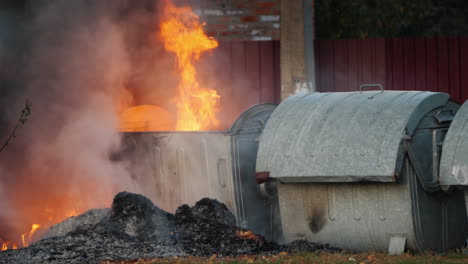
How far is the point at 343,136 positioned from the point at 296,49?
3.78 meters

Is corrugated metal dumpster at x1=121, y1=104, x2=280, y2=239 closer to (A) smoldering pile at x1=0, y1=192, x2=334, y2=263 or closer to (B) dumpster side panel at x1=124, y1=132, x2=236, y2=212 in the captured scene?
(B) dumpster side panel at x1=124, y1=132, x2=236, y2=212

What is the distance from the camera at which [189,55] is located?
488 inches

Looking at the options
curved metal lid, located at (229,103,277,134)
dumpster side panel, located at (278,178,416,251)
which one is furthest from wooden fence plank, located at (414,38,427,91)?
dumpster side panel, located at (278,178,416,251)

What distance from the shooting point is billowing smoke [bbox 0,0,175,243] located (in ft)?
36.7

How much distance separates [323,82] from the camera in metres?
12.4

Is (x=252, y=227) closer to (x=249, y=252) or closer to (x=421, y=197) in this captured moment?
(x=249, y=252)

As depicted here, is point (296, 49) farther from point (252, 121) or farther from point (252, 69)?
point (252, 121)

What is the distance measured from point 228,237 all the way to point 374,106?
1897 mm

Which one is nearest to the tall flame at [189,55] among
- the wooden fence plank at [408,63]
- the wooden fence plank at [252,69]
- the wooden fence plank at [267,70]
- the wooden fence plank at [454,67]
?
the wooden fence plank at [252,69]

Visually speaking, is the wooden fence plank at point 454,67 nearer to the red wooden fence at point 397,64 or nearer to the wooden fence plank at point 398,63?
the red wooden fence at point 397,64

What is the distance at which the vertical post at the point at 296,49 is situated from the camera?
1197 centimetres

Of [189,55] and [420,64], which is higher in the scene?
[189,55]

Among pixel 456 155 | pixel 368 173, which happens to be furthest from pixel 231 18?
pixel 456 155

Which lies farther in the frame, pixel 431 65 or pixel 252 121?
pixel 431 65
